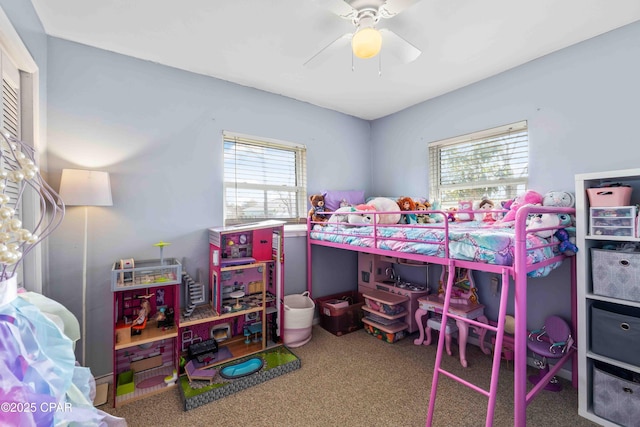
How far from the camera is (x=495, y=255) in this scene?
1651 millimetres

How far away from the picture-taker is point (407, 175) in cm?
351

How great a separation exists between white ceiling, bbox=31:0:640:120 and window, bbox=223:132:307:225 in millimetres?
671

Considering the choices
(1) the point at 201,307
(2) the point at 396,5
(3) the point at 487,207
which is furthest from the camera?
(3) the point at 487,207

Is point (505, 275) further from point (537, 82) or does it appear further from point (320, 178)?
point (320, 178)

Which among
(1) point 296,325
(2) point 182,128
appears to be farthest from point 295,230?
(2) point 182,128

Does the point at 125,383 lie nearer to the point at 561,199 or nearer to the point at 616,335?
the point at 616,335

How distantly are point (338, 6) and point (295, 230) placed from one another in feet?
6.85

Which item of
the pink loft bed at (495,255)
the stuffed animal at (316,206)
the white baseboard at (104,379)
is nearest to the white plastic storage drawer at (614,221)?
the pink loft bed at (495,255)

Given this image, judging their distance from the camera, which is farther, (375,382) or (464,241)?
(375,382)

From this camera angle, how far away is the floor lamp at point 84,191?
1.89m

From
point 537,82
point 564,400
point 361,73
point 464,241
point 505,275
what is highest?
point 361,73

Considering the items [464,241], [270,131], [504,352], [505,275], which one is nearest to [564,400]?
[504,352]

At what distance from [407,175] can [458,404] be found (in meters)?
2.35

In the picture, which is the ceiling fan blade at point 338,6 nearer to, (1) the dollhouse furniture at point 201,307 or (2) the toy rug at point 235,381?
(1) the dollhouse furniture at point 201,307
